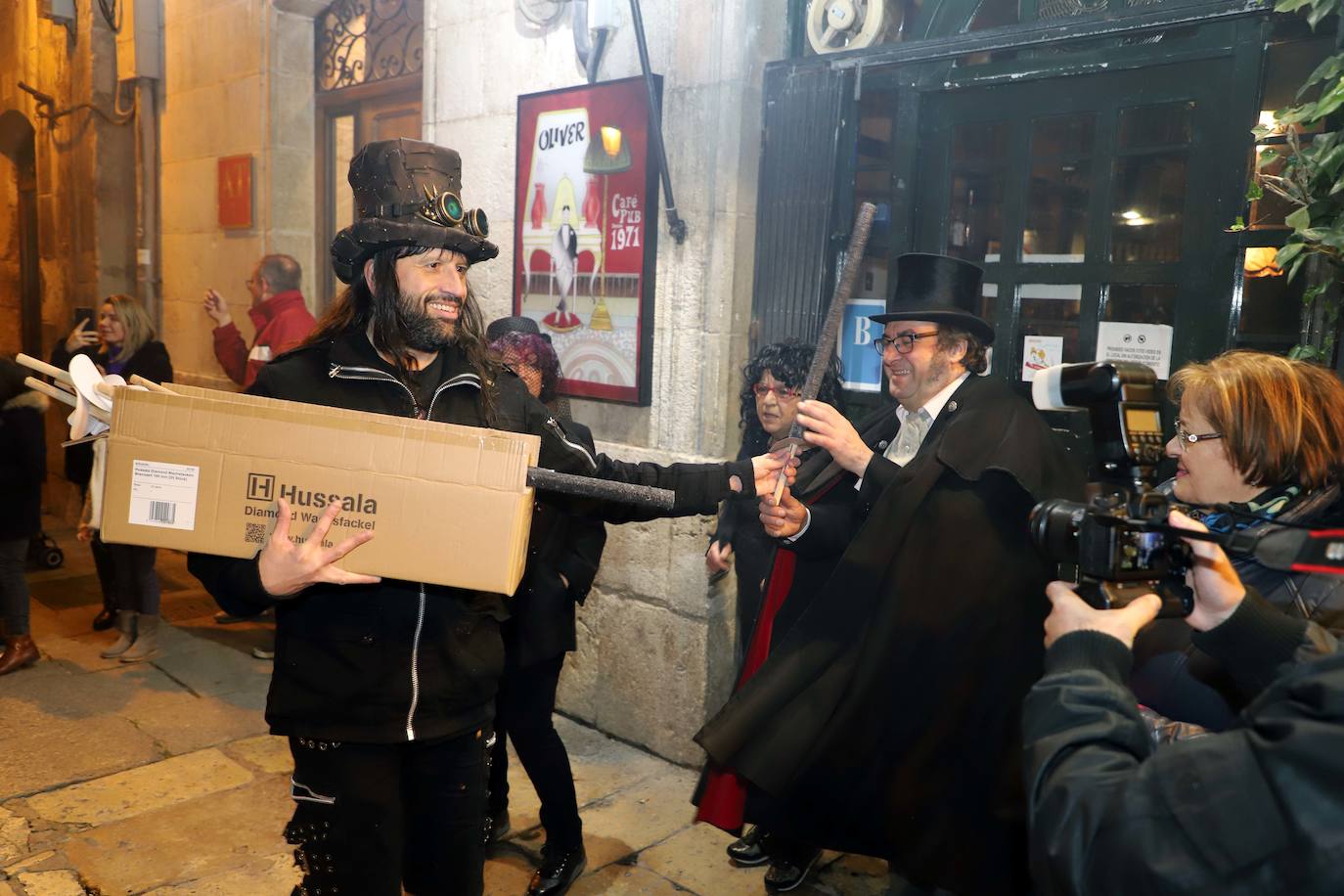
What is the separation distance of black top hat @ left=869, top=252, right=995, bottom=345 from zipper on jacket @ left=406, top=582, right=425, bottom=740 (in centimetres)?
175

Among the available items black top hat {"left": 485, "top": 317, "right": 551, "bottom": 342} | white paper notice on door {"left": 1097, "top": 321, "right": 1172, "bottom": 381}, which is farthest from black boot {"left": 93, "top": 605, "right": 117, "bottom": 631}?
white paper notice on door {"left": 1097, "top": 321, "right": 1172, "bottom": 381}

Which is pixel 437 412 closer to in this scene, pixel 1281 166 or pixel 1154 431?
pixel 1154 431

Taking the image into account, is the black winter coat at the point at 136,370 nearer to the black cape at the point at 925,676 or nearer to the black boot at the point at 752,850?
the black boot at the point at 752,850

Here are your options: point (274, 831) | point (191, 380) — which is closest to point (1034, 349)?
point (274, 831)

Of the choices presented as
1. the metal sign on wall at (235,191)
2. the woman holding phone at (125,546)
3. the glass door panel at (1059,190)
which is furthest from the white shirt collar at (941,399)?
the metal sign on wall at (235,191)

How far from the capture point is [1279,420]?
2.03m

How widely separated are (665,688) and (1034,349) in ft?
7.09

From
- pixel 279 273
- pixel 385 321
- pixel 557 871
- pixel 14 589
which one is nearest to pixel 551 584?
pixel 557 871

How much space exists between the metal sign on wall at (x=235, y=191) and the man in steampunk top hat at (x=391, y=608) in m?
5.31

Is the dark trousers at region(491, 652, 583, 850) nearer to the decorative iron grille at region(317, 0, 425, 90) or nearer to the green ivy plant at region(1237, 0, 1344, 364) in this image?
the green ivy plant at region(1237, 0, 1344, 364)

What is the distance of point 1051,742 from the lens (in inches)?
51.9

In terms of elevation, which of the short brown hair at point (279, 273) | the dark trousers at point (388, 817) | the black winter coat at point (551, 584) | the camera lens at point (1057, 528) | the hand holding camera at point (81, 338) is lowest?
the dark trousers at point (388, 817)

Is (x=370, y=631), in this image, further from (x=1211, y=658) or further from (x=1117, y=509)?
(x=1211, y=658)

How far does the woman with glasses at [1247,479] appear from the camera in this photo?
1.86 m
